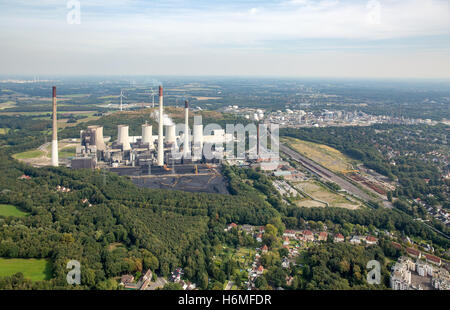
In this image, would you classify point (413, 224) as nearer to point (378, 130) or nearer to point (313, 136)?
point (313, 136)

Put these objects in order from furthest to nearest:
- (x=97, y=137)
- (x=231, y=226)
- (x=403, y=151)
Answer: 1. (x=403, y=151)
2. (x=97, y=137)
3. (x=231, y=226)

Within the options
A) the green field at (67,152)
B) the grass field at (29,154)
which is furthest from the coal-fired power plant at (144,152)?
the grass field at (29,154)

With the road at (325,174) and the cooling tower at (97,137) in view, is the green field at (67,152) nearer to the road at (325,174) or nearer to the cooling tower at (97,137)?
the cooling tower at (97,137)

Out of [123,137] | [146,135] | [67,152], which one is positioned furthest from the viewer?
[67,152]

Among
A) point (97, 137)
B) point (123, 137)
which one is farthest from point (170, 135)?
point (97, 137)

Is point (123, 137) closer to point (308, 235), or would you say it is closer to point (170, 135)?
point (170, 135)
